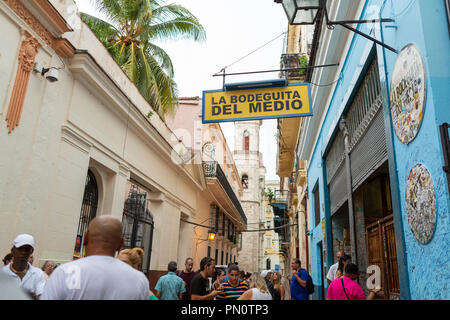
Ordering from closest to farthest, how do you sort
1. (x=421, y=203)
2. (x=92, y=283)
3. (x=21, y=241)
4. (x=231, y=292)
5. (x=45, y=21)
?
(x=92, y=283)
(x=421, y=203)
(x=21, y=241)
(x=231, y=292)
(x=45, y=21)

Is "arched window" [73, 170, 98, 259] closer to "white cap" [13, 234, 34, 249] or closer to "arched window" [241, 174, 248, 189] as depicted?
"white cap" [13, 234, 34, 249]

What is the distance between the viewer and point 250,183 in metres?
45.7

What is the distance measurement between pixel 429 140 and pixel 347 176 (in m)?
3.79

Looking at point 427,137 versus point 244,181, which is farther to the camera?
point 244,181

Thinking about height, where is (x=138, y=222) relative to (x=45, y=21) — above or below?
below

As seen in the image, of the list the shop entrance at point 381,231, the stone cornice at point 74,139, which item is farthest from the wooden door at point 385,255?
the stone cornice at point 74,139

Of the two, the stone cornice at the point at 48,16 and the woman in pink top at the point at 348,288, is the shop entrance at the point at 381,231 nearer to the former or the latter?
the woman in pink top at the point at 348,288

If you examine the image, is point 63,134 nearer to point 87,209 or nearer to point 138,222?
point 87,209

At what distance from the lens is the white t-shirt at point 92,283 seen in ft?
5.54

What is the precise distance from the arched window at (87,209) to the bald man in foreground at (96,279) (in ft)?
22.1

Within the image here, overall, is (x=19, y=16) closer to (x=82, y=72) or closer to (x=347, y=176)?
(x=82, y=72)

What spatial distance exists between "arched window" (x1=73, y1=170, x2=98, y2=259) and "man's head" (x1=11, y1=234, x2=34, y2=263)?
4186 mm

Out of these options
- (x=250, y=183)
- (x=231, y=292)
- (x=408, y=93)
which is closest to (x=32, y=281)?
(x=231, y=292)

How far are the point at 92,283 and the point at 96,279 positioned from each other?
Answer: 2 cm
